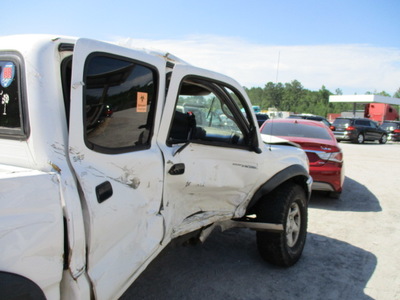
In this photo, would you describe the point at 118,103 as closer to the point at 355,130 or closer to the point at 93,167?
the point at 93,167

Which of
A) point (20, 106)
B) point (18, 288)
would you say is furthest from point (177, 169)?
point (18, 288)

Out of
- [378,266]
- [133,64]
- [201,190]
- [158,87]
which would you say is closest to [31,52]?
[133,64]

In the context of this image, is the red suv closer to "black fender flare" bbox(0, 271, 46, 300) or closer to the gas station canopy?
"black fender flare" bbox(0, 271, 46, 300)

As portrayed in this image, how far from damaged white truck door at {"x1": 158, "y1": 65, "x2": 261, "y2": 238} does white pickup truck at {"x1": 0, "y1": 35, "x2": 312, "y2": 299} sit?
1 cm

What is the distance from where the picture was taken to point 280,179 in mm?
3602

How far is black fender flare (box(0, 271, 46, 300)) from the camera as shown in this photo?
1410 mm

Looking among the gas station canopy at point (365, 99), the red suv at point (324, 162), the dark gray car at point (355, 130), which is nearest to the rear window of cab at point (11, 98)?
the red suv at point (324, 162)

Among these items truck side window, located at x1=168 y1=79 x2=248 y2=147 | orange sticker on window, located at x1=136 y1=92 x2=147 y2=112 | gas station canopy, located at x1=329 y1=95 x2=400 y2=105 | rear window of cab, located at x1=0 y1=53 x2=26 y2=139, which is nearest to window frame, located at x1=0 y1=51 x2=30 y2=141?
rear window of cab, located at x1=0 y1=53 x2=26 y2=139

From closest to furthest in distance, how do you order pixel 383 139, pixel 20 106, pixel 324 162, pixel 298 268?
pixel 20 106 → pixel 298 268 → pixel 324 162 → pixel 383 139

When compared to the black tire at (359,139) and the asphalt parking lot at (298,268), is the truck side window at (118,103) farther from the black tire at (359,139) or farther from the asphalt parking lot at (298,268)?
the black tire at (359,139)

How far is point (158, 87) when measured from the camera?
245cm

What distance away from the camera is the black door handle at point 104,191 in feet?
6.25

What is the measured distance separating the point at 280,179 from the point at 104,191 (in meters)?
2.12

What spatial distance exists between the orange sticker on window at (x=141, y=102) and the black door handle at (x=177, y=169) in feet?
1.49
